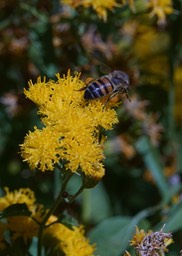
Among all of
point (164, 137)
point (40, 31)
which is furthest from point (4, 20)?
point (164, 137)

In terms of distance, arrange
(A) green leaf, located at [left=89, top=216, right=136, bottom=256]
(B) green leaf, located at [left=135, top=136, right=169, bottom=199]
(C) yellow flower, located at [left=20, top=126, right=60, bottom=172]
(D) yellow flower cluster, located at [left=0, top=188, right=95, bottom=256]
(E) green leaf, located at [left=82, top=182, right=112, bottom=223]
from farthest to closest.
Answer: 1. (E) green leaf, located at [left=82, top=182, right=112, bottom=223]
2. (B) green leaf, located at [left=135, top=136, right=169, bottom=199]
3. (A) green leaf, located at [left=89, top=216, right=136, bottom=256]
4. (D) yellow flower cluster, located at [left=0, top=188, right=95, bottom=256]
5. (C) yellow flower, located at [left=20, top=126, right=60, bottom=172]

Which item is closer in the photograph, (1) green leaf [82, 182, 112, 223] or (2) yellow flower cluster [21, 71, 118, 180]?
(2) yellow flower cluster [21, 71, 118, 180]

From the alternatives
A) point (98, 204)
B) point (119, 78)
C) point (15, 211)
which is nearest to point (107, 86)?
point (119, 78)

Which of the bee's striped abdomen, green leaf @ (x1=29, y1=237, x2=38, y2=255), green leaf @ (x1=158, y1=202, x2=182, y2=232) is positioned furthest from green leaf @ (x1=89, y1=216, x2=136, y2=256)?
the bee's striped abdomen

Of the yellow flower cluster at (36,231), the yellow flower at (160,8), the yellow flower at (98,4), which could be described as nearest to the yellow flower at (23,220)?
the yellow flower cluster at (36,231)

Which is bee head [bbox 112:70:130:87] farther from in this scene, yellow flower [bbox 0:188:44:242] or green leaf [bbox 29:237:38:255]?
green leaf [bbox 29:237:38:255]

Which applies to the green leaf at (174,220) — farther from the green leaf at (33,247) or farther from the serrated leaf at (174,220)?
the green leaf at (33,247)
